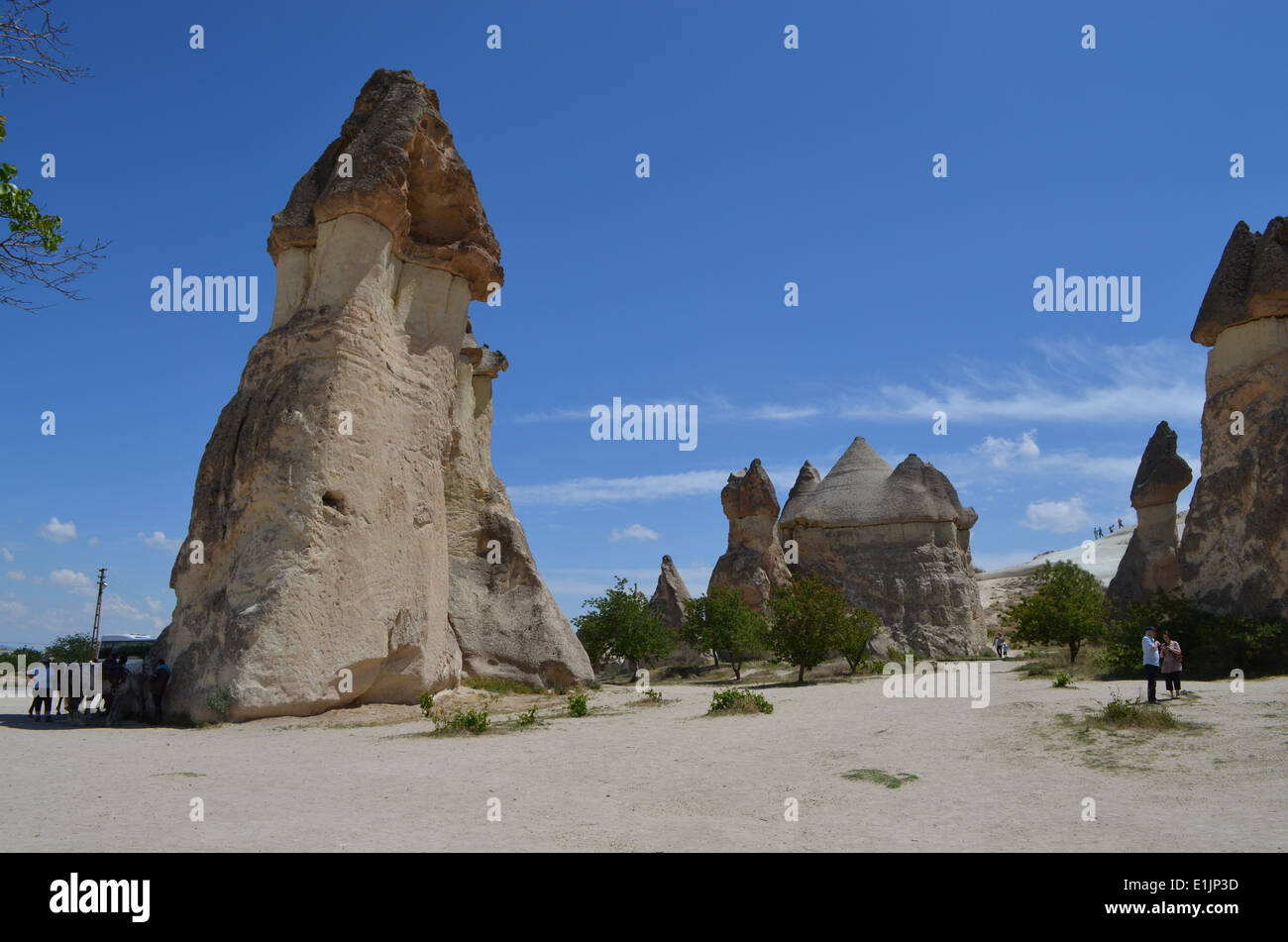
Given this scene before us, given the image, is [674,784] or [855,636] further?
[855,636]

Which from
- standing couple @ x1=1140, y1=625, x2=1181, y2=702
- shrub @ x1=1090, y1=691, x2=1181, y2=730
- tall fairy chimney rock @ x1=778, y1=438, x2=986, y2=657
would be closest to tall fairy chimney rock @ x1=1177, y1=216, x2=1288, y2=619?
standing couple @ x1=1140, y1=625, x2=1181, y2=702

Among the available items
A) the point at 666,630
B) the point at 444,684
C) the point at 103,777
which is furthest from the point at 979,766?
the point at 666,630

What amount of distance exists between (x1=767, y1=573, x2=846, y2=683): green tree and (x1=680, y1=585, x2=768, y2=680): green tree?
129 inches

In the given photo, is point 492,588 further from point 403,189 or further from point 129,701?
point 403,189

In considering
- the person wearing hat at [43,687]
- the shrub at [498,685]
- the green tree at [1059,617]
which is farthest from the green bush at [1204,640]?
the person wearing hat at [43,687]

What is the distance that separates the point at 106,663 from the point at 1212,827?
14959mm

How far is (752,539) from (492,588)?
1625cm

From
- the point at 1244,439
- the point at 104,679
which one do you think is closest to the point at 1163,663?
the point at 1244,439

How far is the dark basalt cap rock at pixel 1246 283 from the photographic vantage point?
17578 millimetres

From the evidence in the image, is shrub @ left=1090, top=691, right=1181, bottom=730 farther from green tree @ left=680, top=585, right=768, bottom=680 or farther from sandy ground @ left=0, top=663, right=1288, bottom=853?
green tree @ left=680, top=585, right=768, bottom=680

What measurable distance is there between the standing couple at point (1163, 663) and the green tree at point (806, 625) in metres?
8.22

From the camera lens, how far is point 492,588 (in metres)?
18.6
